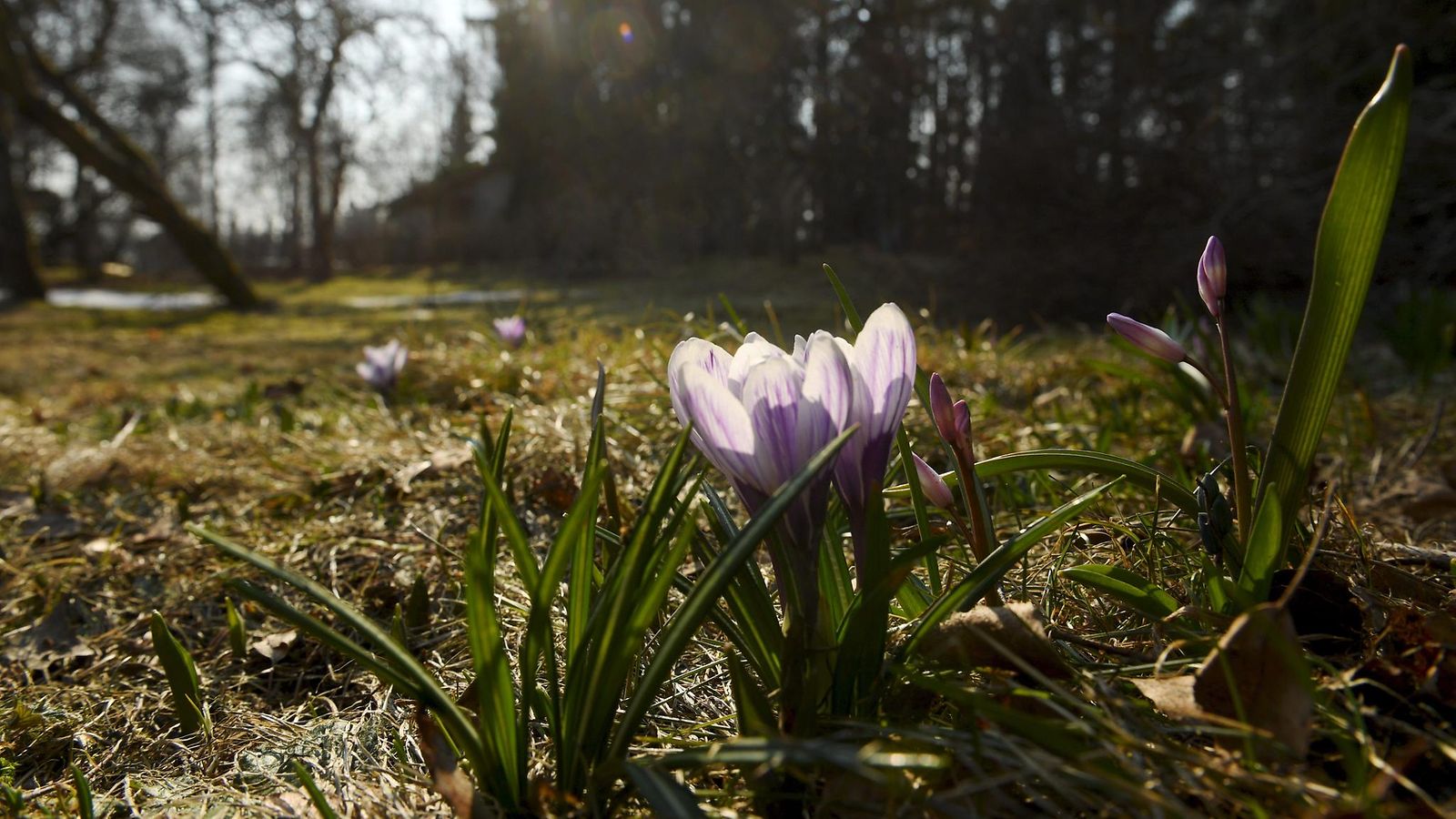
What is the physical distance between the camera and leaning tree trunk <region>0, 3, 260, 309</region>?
389 inches

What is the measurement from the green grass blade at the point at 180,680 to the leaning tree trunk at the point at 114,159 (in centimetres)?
1066

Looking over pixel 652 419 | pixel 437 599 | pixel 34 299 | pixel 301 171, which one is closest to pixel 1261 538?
pixel 437 599

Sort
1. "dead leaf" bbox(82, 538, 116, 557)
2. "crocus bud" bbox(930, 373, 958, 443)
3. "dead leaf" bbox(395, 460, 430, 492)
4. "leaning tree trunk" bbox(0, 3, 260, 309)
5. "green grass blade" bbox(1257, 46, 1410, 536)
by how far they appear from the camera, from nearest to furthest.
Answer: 1. "green grass blade" bbox(1257, 46, 1410, 536)
2. "crocus bud" bbox(930, 373, 958, 443)
3. "dead leaf" bbox(82, 538, 116, 557)
4. "dead leaf" bbox(395, 460, 430, 492)
5. "leaning tree trunk" bbox(0, 3, 260, 309)

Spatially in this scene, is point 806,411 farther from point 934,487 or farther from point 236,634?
point 236,634

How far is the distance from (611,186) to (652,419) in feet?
33.4

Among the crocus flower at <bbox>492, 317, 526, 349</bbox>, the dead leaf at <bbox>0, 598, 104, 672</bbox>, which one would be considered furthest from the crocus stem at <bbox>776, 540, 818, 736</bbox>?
the crocus flower at <bbox>492, 317, 526, 349</bbox>

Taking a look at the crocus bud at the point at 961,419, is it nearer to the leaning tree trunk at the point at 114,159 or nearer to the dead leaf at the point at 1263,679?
the dead leaf at the point at 1263,679

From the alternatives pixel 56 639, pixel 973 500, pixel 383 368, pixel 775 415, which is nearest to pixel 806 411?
pixel 775 415

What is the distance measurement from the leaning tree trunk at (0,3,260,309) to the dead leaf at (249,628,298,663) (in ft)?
34.1

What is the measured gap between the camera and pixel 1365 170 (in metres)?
0.77

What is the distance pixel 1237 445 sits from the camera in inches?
35.9

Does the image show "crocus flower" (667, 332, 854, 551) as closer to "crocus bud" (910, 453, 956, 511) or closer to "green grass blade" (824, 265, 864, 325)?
"crocus bud" (910, 453, 956, 511)

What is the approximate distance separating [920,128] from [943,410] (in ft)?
25.6

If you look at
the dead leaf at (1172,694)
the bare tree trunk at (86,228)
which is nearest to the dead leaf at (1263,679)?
the dead leaf at (1172,694)
